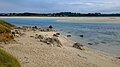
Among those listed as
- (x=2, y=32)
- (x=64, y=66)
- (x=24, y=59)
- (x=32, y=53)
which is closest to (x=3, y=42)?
(x=2, y=32)

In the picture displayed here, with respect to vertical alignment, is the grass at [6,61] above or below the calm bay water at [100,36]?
above

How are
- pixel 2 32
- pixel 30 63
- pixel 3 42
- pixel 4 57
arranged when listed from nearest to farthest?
pixel 4 57
pixel 30 63
pixel 3 42
pixel 2 32

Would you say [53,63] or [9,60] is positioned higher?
[9,60]

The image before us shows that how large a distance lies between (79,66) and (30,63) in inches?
101

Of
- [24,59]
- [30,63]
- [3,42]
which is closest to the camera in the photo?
[30,63]

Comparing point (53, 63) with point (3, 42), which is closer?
point (53, 63)

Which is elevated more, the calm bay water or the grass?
the grass

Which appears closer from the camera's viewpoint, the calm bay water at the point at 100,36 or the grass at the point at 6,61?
the grass at the point at 6,61

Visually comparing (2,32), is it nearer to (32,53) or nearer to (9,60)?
(32,53)

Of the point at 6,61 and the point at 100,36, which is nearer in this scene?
the point at 6,61

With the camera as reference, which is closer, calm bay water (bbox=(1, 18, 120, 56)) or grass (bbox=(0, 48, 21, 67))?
grass (bbox=(0, 48, 21, 67))

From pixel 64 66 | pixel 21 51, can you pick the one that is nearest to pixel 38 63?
pixel 64 66

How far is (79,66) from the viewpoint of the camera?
1326 cm

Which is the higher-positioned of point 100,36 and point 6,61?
point 6,61
